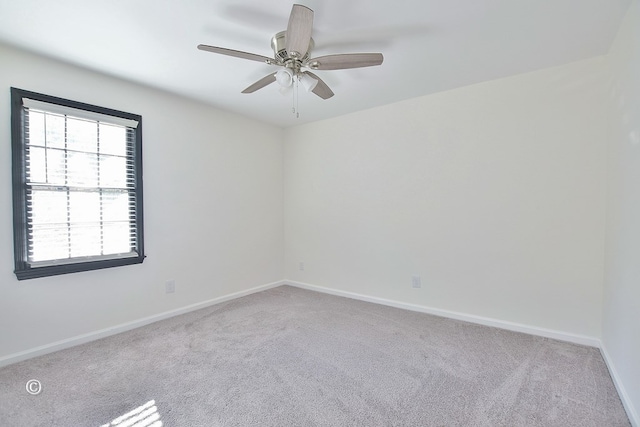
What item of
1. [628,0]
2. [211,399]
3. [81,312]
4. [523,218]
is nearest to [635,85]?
[628,0]

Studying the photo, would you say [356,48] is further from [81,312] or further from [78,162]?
[81,312]

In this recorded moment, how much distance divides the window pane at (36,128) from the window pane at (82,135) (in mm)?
165

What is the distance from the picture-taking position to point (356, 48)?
2211 millimetres

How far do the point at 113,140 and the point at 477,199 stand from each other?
11.6 feet

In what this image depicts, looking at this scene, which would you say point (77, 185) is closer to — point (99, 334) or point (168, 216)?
point (168, 216)

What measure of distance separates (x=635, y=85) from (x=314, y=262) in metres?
3.44

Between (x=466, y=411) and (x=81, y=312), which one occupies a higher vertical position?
(x=81, y=312)

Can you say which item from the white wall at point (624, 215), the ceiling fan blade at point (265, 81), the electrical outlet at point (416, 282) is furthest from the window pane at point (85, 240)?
the white wall at point (624, 215)

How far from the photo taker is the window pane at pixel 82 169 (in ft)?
8.05

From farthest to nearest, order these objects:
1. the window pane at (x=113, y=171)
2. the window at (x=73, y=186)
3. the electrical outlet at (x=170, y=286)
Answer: the electrical outlet at (x=170, y=286) → the window pane at (x=113, y=171) → the window at (x=73, y=186)

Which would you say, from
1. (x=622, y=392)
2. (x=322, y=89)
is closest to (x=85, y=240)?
(x=322, y=89)

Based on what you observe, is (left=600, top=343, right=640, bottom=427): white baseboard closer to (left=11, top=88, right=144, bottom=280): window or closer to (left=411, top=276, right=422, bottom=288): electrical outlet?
(left=411, top=276, right=422, bottom=288): electrical outlet

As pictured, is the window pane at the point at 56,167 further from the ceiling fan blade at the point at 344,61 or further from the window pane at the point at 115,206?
the ceiling fan blade at the point at 344,61

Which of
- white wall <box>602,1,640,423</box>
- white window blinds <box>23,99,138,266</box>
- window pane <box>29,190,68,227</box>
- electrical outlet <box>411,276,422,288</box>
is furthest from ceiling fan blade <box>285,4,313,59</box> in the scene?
electrical outlet <box>411,276,422,288</box>
